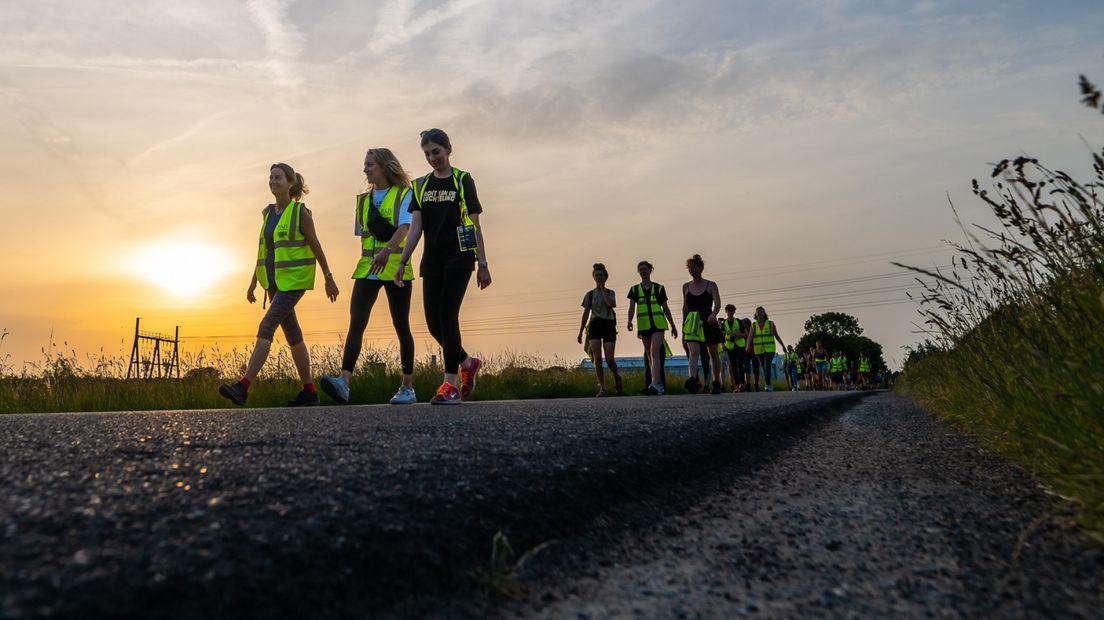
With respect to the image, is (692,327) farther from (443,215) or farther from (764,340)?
(764,340)

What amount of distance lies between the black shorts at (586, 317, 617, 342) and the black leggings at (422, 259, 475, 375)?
591 cm

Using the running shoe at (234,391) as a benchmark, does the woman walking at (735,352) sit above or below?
above

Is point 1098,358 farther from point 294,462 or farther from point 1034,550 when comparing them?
point 294,462

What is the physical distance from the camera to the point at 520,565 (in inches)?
70.7

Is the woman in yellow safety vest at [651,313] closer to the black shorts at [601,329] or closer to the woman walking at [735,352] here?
the black shorts at [601,329]

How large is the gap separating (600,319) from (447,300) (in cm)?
625

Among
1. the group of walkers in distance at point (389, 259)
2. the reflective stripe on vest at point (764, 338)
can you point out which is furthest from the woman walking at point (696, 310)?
the reflective stripe on vest at point (764, 338)

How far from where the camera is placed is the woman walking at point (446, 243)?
650cm

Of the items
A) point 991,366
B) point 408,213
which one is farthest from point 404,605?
point 408,213

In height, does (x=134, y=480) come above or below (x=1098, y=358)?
below

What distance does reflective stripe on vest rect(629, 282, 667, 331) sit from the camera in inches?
493

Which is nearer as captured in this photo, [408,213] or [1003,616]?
[1003,616]

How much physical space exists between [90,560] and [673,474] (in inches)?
81.5

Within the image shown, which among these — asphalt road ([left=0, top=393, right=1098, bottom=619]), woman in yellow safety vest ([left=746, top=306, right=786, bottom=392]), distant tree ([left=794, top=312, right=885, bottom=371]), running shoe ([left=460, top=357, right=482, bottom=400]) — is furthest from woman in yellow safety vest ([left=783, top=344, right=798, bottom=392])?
distant tree ([left=794, top=312, right=885, bottom=371])
